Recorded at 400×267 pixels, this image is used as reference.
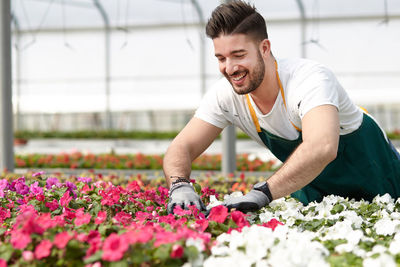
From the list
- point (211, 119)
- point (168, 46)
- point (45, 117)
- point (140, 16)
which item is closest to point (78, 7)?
point (140, 16)

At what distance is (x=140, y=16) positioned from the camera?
1560cm

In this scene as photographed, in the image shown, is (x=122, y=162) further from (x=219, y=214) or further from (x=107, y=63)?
(x=107, y=63)

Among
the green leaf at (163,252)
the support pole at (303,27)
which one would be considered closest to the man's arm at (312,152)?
the green leaf at (163,252)

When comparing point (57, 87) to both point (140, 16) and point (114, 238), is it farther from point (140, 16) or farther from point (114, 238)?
point (114, 238)

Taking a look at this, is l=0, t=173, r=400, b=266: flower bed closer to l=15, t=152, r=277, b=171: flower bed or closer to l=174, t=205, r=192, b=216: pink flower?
l=174, t=205, r=192, b=216: pink flower

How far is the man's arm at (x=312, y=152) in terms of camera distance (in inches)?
70.7

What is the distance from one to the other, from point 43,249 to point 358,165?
1609mm

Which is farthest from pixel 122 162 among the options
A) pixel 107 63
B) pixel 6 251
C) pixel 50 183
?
pixel 107 63

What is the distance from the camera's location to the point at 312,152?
1798mm

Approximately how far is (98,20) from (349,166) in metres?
14.7

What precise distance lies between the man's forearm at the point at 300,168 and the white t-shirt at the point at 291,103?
0.19 metres

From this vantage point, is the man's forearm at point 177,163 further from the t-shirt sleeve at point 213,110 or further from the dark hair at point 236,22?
the dark hair at point 236,22

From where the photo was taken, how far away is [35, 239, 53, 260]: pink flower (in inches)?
48.5

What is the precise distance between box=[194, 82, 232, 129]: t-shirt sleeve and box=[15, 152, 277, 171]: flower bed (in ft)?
14.4
